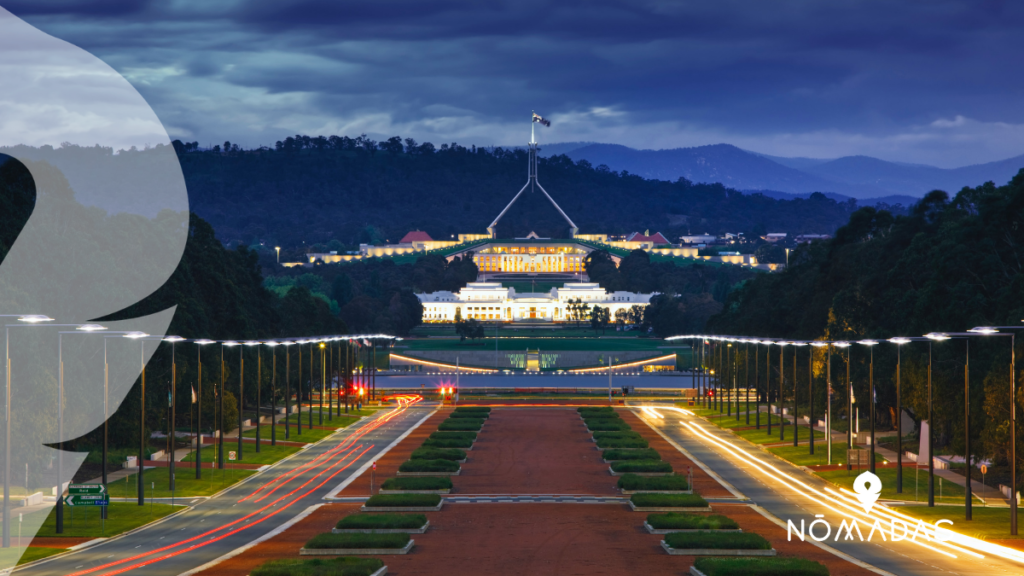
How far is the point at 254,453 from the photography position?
235ft

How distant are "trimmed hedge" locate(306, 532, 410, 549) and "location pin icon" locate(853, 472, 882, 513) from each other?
19725 mm

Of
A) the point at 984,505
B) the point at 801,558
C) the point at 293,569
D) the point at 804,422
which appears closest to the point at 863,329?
the point at 804,422

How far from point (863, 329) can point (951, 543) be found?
4504cm

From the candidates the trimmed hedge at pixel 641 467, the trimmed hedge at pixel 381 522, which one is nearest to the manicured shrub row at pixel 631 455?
the trimmed hedge at pixel 641 467

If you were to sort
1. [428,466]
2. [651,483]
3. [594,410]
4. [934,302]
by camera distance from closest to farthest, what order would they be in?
[651,483] < [428,466] < [934,302] < [594,410]

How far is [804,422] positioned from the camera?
93750 mm

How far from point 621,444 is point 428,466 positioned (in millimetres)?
15843

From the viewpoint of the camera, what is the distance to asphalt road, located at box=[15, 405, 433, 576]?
123ft

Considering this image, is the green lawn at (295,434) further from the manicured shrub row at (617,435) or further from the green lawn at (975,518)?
the green lawn at (975,518)

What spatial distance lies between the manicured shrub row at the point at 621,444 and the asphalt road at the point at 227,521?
12932mm

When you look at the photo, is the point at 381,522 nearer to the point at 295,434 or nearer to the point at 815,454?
the point at 815,454

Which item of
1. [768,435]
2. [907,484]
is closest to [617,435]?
[768,435]

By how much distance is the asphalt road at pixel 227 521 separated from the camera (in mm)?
37344

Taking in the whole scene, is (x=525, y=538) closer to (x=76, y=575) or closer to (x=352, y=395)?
(x=76, y=575)
